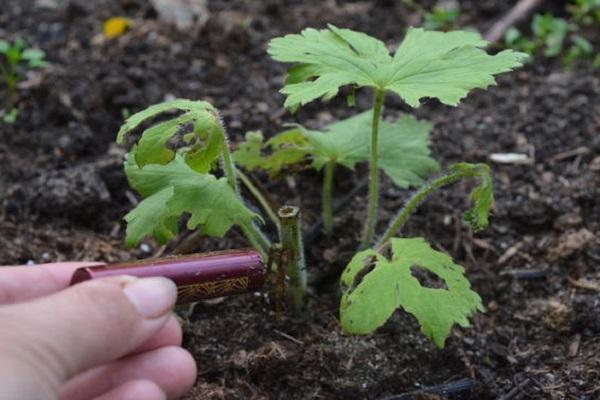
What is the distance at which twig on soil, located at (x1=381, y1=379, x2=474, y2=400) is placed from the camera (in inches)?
94.1

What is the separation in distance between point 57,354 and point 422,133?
5.47ft

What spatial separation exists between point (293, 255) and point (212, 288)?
42 centimetres

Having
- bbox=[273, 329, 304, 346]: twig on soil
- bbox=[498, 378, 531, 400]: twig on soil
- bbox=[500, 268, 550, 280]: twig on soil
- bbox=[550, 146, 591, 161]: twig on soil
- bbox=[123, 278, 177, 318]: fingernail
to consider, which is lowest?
bbox=[498, 378, 531, 400]: twig on soil

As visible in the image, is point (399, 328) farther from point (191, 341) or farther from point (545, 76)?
point (545, 76)

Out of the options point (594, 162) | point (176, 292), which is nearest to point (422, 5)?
point (594, 162)

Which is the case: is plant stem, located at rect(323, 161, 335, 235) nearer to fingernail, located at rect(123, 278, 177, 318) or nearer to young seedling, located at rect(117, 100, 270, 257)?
young seedling, located at rect(117, 100, 270, 257)

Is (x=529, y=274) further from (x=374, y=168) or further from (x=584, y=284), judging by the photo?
(x=374, y=168)

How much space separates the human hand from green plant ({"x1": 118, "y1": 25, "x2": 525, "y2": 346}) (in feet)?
1.29

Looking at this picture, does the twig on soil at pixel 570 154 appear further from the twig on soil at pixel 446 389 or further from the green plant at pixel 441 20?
the twig on soil at pixel 446 389

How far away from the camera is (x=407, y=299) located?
218cm

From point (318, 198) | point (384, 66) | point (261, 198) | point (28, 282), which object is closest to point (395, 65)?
point (384, 66)

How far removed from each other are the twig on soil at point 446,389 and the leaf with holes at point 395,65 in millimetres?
868

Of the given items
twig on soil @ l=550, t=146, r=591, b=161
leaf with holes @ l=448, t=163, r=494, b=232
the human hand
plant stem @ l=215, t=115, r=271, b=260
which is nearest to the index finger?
the human hand

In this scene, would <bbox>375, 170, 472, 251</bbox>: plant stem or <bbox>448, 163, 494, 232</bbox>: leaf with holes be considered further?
<bbox>375, 170, 472, 251</bbox>: plant stem
